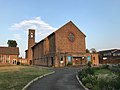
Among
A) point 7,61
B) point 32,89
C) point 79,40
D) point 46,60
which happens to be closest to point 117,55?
point 79,40

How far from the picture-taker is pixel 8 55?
72250 millimetres

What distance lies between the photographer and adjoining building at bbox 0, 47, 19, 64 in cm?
7144

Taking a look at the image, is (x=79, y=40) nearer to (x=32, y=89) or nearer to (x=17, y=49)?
(x=17, y=49)

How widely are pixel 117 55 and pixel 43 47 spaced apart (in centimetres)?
4059

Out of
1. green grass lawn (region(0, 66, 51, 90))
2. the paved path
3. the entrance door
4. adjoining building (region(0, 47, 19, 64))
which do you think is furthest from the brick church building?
the paved path

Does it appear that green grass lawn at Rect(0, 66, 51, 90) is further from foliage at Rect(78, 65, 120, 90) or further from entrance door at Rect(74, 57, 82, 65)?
entrance door at Rect(74, 57, 82, 65)

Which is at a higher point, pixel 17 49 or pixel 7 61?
pixel 17 49

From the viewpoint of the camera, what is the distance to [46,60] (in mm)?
62281

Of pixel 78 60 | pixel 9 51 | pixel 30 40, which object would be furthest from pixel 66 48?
pixel 30 40

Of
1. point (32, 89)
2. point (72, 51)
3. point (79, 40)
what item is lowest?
point (32, 89)

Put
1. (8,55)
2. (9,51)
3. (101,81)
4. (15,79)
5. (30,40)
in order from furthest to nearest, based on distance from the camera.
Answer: (30,40), (9,51), (8,55), (15,79), (101,81)

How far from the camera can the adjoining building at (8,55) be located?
71438 mm

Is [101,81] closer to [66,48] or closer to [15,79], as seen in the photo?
[15,79]

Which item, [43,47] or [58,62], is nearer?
[58,62]
